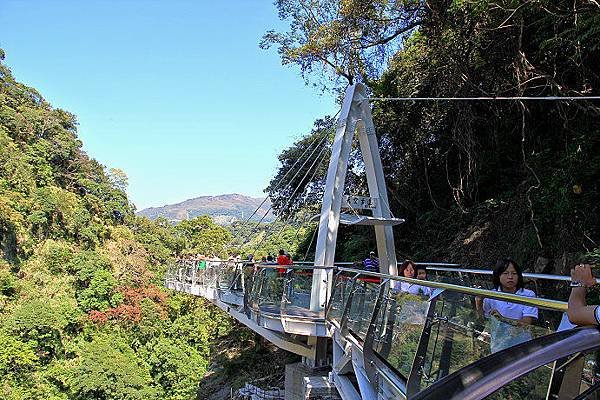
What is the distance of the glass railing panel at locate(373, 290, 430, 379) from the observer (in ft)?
9.39

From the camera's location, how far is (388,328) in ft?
11.9

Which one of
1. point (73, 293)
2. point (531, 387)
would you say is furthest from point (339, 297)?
point (73, 293)

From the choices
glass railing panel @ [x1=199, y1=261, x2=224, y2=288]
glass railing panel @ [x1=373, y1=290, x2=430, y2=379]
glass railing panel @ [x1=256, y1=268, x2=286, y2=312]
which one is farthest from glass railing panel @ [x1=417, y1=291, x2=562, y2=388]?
glass railing panel @ [x1=199, y1=261, x2=224, y2=288]

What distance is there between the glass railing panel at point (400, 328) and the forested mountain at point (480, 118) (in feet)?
14.8

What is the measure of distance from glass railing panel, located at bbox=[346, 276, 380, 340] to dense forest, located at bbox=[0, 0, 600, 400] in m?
3.61

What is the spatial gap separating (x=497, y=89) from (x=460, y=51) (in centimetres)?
118

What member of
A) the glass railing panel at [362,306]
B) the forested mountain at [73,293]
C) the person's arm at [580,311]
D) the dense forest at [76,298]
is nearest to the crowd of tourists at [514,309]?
the person's arm at [580,311]

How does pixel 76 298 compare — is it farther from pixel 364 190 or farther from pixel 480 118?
pixel 480 118

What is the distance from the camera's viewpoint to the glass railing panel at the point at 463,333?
6.44 ft

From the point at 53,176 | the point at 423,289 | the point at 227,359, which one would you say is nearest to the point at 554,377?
the point at 423,289

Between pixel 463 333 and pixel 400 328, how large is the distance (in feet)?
3.29

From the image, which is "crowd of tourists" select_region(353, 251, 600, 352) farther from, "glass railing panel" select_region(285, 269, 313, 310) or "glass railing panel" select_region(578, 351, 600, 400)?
"glass railing panel" select_region(285, 269, 313, 310)

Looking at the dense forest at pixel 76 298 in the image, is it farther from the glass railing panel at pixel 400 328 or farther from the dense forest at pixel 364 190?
the glass railing panel at pixel 400 328

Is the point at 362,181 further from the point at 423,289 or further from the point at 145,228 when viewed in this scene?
the point at 145,228
